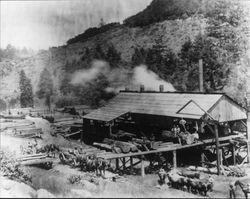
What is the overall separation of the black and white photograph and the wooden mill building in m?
0.08

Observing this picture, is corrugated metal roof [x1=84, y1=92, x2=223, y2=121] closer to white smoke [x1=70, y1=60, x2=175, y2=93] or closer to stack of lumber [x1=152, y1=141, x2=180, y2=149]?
stack of lumber [x1=152, y1=141, x2=180, y2=149]

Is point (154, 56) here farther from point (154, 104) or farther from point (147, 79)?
point (154, 104)

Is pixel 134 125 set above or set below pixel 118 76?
below

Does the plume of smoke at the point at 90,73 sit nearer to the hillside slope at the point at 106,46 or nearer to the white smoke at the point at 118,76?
the white smoke at the point at 118,76

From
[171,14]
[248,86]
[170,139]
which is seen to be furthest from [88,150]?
[171,14]

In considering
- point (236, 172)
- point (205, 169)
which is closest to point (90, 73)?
point (205, 169)

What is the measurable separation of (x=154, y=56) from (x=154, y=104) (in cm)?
3405

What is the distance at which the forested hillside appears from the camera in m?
38.0

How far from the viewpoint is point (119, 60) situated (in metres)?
67.1

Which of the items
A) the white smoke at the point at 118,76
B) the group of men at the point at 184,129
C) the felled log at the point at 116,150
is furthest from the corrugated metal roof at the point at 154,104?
the white smoke at the point at 118,76

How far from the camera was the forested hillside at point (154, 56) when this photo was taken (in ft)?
125

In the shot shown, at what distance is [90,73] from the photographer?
6594 cm

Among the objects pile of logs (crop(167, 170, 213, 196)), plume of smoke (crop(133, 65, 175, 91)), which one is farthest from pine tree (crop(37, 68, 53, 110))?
pile of logs (crop(167, 170, 213, 196))

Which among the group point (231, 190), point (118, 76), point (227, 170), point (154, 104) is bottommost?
point (227, 170)
